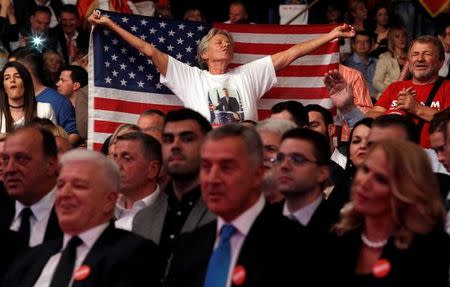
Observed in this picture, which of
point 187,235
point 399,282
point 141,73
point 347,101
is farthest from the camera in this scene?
point 141,73

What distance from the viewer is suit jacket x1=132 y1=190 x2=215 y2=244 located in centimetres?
774

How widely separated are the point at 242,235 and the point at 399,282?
78 cm

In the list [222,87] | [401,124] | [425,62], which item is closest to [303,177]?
[401,124]

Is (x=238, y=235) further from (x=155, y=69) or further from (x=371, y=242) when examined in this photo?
(x=155, y=69)

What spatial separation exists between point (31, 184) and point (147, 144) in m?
0.93

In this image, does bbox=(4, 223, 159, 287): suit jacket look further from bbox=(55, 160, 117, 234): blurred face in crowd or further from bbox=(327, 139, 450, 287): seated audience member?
bbox=(327, 139, 450, 287): seated audience member

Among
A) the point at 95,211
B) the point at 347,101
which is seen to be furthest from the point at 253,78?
the point at 95,211

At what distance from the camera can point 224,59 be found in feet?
37.1

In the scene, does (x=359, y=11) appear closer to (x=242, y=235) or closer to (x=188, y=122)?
(x=188, y=122)

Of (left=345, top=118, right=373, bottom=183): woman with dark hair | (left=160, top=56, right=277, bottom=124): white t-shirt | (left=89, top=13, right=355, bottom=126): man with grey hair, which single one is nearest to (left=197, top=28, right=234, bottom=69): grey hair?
(left=89, top=13, right=355, bottom=126): man with grey hair

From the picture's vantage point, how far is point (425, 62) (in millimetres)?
10734

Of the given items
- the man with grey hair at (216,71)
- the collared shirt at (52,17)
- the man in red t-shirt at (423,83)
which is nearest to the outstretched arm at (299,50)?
the man with grey hair at (216,71)

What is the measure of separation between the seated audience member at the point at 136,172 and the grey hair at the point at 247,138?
184cm

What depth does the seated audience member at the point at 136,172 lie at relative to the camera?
863 centimetres
